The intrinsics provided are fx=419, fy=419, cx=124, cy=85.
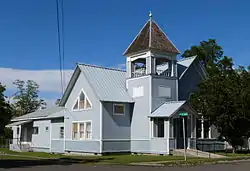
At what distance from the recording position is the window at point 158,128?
35.8 m

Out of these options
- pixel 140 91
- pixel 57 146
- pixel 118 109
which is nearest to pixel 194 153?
pixel 140 91

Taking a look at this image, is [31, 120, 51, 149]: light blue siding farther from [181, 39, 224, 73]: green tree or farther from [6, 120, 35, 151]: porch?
[181, 39, 224, 73]: green tree

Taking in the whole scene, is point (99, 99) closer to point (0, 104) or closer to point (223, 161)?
point (0, 104)

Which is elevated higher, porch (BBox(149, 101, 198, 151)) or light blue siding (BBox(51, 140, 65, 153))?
porch (BBox(149, 101, 198, 151))

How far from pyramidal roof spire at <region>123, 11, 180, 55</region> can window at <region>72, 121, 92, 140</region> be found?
759cm

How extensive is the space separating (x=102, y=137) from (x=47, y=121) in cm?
1149

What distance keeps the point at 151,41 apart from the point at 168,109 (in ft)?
21.0

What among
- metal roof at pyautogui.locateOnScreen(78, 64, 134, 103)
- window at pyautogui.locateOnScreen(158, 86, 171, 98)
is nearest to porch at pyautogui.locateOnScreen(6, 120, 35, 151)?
metal roof at pyautogui.locateOnScreen(78, 64, 134, 103)

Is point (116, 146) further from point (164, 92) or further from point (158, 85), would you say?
point (158, 85)

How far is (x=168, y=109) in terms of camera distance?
35.2 m

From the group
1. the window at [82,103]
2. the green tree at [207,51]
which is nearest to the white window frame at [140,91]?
the window at [82,103]

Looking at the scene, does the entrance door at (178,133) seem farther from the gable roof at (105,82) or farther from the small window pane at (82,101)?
the small window pane at (82,101)

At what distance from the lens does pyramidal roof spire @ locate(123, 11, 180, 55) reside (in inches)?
1459

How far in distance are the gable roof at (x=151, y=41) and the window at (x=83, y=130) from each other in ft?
24.9
